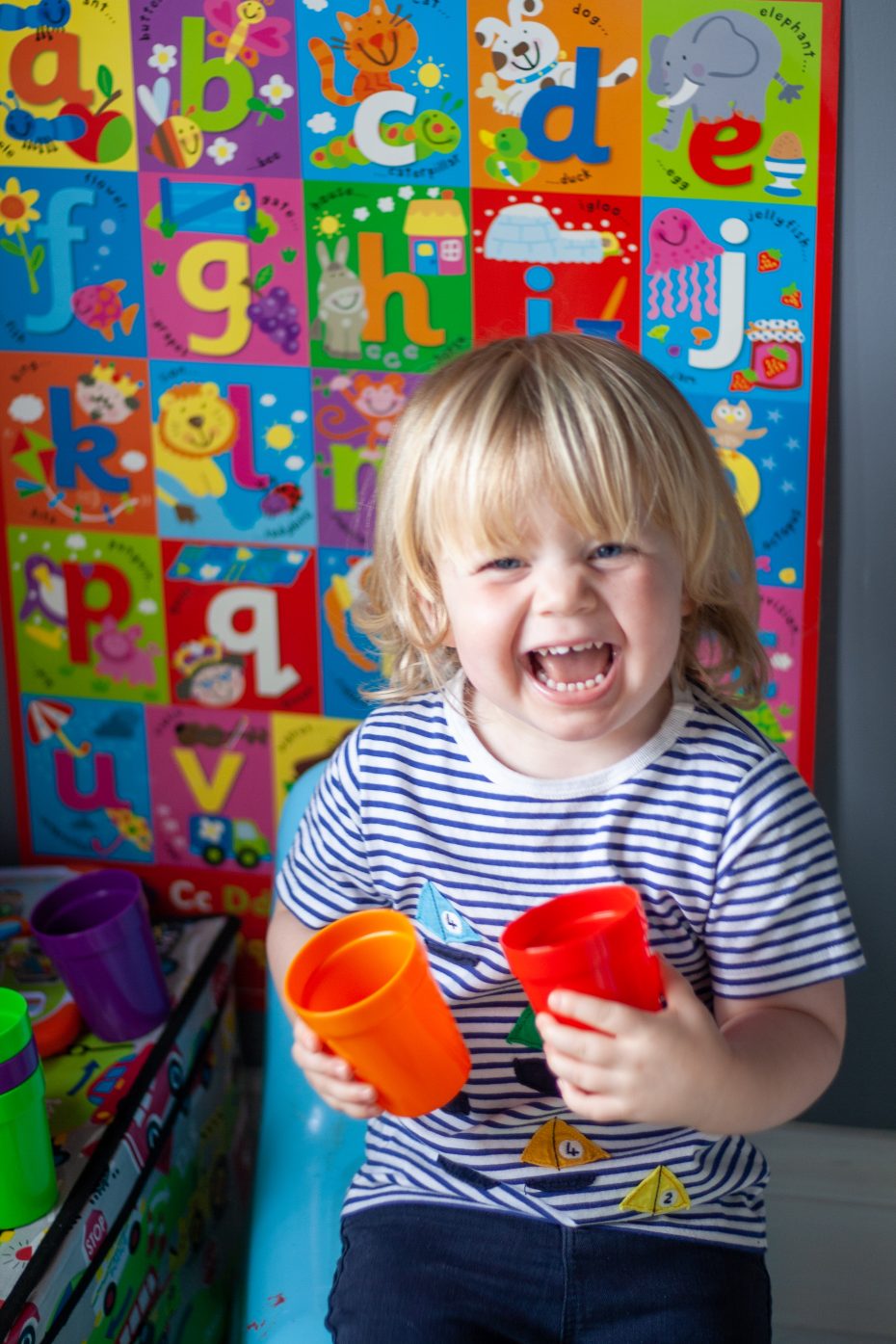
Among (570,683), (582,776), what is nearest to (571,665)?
Result: (570,683)

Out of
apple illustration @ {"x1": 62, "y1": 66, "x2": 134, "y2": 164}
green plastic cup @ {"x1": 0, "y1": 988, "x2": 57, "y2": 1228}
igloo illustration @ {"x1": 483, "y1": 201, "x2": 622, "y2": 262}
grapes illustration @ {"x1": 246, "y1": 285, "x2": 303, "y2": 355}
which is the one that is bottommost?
green plastic cup @ {"x1": 0, "y1": 988, "x2": 57, "y2": 1228}

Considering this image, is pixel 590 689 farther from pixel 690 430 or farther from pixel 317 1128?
pixel 317 1128

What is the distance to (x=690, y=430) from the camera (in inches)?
37.8

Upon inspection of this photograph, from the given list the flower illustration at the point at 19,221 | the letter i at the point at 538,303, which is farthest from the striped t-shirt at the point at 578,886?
the flower illustration at the point at 19,221

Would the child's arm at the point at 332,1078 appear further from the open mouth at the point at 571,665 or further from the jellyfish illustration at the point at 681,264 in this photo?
the jellyfish illustration at the point at 681,264

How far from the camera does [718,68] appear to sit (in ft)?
3.87

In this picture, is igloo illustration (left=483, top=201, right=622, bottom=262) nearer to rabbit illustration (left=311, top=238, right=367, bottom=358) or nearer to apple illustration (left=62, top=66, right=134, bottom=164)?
rabbit illustration (left=311, top=238, right=367, bottom=358)

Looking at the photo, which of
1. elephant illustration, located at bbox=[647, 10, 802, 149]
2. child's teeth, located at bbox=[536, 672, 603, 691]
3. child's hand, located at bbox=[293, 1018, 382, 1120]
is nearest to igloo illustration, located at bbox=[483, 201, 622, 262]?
elephant illustration, located at bbox=[647, 10, 802, 149]

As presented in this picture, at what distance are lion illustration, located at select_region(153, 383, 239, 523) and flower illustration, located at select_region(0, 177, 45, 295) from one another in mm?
174

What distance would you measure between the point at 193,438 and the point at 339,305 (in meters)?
0.20

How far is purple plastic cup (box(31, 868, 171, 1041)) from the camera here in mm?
1305

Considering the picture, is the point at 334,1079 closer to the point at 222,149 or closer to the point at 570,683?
the point at 570,683

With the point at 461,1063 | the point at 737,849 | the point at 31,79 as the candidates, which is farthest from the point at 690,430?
the point at 31,79

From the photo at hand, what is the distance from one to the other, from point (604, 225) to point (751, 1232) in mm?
834
